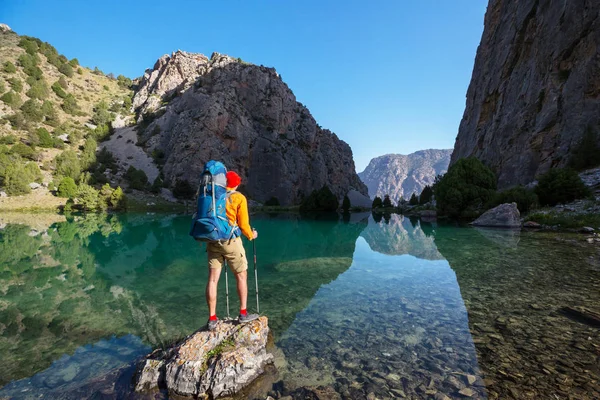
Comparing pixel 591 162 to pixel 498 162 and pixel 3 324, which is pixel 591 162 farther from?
pixel 3 324

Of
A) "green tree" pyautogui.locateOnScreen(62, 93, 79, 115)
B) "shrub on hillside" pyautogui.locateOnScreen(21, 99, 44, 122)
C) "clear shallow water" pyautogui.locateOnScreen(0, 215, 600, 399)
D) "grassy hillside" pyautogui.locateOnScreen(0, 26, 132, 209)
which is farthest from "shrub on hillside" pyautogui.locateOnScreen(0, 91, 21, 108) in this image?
"clear shallow water" pyautogui.locateOnScreen(0, 215, 600, 399)

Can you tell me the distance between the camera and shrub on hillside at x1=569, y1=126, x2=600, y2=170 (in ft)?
98.1

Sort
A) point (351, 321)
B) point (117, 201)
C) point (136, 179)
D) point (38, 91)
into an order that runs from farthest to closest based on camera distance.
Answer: point (38, 91)
point (136, 179)
point (117, 201)
point (351, 321)

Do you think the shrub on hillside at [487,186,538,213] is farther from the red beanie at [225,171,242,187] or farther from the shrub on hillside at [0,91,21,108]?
the shrub on hillside at [0,91,21,108]

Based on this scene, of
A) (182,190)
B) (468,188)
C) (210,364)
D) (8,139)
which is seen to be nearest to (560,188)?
(468,188)

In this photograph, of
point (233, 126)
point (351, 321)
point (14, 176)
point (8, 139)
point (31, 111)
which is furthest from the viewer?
point (233, 126)

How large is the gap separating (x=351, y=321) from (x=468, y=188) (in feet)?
112

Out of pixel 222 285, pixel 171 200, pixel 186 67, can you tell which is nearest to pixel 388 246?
pixel 222 285

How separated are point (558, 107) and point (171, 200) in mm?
75985

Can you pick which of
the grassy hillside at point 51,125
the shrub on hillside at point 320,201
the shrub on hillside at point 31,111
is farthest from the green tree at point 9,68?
the shrub on hillside at point 320,201

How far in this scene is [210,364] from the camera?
447 cm

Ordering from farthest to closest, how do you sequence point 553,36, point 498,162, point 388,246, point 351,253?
point 498,162 → point 553,36 → point 388,246 → point 351,253

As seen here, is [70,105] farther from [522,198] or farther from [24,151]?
[522,198]

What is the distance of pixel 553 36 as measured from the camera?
38.5m
